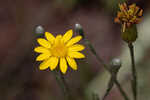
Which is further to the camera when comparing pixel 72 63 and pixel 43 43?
pixel 43 43

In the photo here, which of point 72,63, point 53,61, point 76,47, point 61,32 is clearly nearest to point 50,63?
point 53,61

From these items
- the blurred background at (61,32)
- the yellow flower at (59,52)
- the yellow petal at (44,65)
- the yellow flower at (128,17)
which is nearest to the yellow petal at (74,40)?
the yellow flower at (59,52)

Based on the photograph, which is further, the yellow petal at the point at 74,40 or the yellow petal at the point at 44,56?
the yellow petal at the point at 74,40

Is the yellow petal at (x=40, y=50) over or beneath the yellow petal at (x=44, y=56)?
over

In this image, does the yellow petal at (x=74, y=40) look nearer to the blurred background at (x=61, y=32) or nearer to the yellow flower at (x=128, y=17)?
the yellow flower at (x=128, y=17)

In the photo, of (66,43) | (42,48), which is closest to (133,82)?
(66,43)

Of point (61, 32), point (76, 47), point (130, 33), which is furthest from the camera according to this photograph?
Answer: point (61, 32)

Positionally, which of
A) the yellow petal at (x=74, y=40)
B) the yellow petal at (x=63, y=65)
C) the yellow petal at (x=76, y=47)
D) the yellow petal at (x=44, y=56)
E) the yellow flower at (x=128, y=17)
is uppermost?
the yellow flower at (x=128, y=17)

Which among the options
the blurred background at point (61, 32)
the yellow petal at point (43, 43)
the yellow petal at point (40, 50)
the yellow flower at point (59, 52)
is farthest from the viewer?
the blurred background at point (61, 32)

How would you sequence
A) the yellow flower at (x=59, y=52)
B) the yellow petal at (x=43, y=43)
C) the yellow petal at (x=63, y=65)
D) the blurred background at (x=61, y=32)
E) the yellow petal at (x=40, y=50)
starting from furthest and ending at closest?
Result: the blurred background at (x=61, y=32), the yellow petal at (x=43, y=43), the yellow petal at (x=40, y=50), the yellow flower at (x=59, y=52), the yellow petal at (x=63, y=65)

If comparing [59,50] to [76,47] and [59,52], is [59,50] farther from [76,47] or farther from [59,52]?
[76,47]
